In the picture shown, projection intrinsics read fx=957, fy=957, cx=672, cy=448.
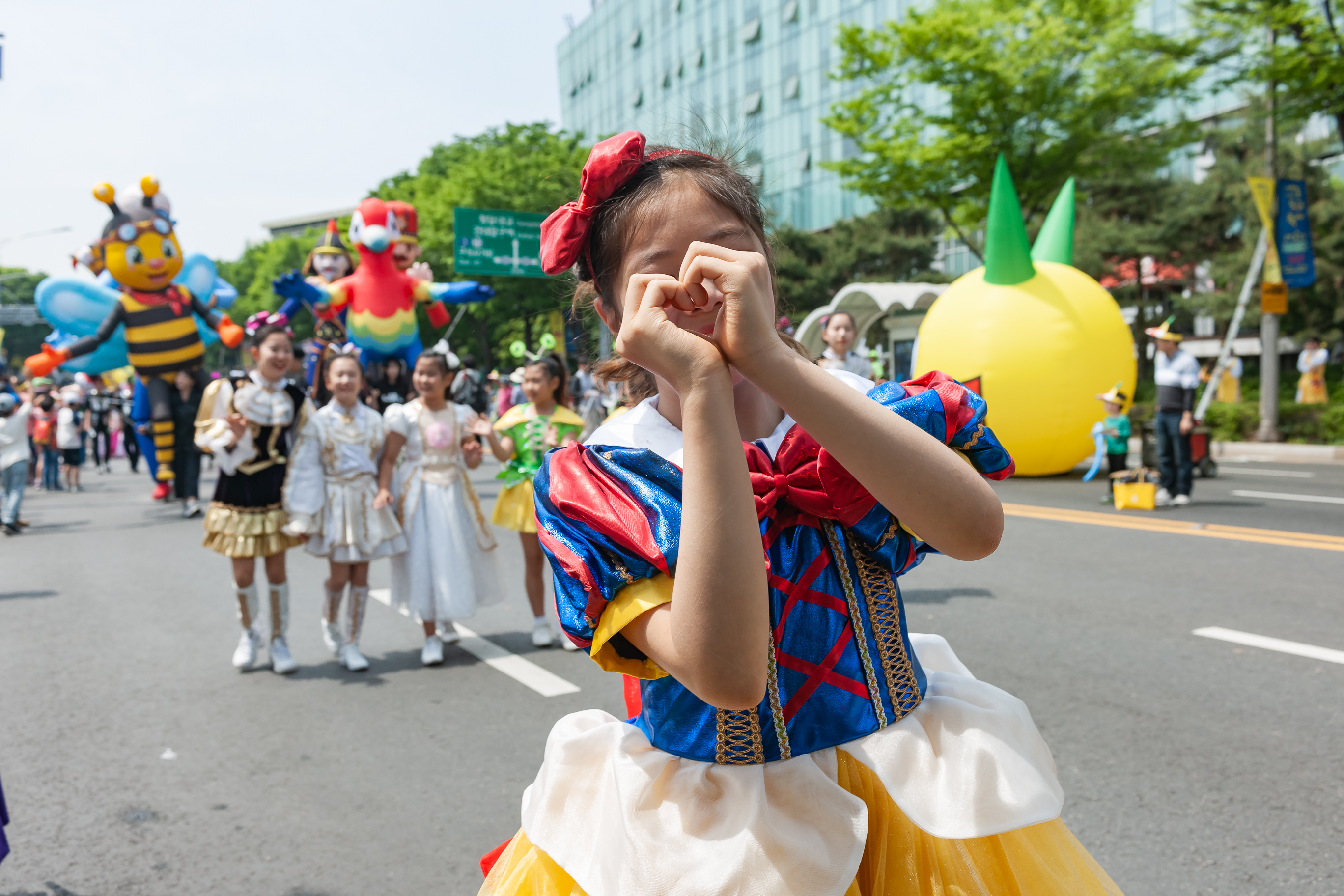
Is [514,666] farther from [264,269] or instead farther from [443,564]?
[264,269]

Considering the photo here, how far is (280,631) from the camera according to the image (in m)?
5.34

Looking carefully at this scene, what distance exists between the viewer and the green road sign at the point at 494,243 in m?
20.6

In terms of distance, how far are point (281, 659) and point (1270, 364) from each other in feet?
50.7

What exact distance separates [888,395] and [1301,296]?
2955 cm

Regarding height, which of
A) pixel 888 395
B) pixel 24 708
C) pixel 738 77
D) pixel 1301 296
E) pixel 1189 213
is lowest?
pixel 24 708

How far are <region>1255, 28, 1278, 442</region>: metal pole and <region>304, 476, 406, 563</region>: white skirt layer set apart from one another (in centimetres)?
1470

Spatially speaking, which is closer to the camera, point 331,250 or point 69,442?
point 331,250

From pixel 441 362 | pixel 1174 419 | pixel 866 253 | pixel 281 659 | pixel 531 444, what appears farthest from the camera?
pixel 866 253

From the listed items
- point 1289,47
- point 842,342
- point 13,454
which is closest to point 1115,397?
point 842,342

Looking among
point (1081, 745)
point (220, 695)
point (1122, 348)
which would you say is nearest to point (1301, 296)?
point (1122, 348)

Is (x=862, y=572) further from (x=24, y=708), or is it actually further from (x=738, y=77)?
(x=738, y=77)

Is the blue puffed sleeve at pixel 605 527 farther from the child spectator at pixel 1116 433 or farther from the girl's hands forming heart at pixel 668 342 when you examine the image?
the child spectator at pixel 1116 433

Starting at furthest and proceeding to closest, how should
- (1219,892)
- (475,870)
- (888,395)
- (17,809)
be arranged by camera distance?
(17,809) → (475,870) → (1219,892) → (888,395)

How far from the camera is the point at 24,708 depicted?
4.78 m
